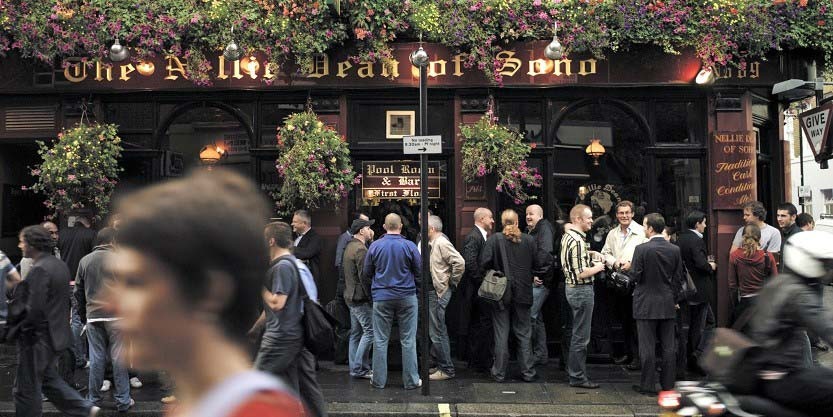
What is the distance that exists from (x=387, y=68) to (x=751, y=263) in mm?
5307

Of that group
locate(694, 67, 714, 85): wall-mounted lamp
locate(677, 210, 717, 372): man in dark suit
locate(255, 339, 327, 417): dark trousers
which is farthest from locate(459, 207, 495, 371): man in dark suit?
locate(255, 339, 327, 417): dark trousers

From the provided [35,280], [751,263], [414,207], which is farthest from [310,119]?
[751,263]

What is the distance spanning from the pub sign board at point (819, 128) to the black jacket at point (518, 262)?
16.0 ft

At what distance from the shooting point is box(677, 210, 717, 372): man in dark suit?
8.94 m

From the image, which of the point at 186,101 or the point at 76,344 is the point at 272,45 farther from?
the point at 76,344

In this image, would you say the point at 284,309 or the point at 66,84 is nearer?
the point at 284,309

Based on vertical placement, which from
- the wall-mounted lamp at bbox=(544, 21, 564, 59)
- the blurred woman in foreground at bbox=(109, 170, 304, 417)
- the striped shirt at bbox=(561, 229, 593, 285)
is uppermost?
the wall-mounted lamp at bbox=(544, 21, 564, 59)

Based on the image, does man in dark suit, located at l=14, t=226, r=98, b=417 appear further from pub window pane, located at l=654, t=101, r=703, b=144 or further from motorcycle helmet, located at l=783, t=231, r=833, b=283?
pub window pane, located at l=654, t=101, r=703, b=144

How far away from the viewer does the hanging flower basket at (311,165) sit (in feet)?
31.1

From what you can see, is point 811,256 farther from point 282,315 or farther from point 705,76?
point 705,76

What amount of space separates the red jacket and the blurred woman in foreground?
8173mm

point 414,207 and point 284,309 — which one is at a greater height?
point 414,207

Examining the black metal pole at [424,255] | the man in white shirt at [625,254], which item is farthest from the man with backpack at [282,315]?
the man in white shirt at [625,254]

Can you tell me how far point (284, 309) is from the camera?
17.8 ft
